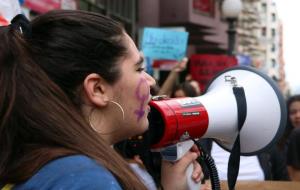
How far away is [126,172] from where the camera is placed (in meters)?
1.17

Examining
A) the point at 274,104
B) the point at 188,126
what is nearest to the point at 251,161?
the point at 274,104

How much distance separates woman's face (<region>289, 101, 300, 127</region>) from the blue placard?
316 cm

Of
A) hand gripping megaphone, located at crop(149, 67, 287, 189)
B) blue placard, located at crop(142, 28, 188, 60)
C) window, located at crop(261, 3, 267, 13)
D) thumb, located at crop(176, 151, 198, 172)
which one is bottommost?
window, located at crop(261, 3, 267, 13)

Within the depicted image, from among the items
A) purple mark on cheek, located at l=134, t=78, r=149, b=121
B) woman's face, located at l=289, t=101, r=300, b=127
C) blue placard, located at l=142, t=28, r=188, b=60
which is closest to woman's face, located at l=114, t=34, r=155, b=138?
purple mark on cheek, located at l=134, t=78, r=149, b=121

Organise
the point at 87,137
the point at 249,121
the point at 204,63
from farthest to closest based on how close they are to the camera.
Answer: the point at 204,63 < the point at 249,121 < the point at 87,137

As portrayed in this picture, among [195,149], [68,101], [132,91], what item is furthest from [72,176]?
[195,149]

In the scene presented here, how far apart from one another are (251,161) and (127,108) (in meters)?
2.30

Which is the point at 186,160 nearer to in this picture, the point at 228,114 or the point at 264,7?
the point at 228,114

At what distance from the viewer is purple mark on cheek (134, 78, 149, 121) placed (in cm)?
134

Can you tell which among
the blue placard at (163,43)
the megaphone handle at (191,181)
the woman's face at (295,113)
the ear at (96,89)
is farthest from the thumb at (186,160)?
the blue placard at (163,43)

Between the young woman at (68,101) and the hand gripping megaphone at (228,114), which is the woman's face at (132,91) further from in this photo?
the hand gripping megaphone at (228,114)

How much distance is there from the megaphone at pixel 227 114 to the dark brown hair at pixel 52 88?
46 centimetres

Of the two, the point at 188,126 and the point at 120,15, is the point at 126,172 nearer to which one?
the point at 188,126

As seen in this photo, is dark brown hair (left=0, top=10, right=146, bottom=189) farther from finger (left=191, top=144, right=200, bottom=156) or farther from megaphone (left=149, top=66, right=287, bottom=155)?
finger (left=191, top=144, right=200, bottom=156)
